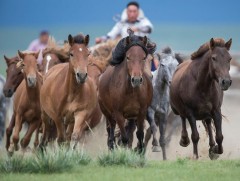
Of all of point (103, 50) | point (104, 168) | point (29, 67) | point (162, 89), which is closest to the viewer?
point (104, 168)

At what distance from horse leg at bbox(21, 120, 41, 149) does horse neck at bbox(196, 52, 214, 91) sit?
3.39 m

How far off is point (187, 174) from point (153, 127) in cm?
541

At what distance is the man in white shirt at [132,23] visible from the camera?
75.3 ft

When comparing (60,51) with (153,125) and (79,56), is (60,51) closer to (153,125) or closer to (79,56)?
(153,125)

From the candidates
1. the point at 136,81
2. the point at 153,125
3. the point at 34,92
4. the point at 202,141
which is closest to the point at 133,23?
the point at 202,141

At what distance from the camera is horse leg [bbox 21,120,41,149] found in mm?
19031

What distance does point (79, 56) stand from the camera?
55.9 ft

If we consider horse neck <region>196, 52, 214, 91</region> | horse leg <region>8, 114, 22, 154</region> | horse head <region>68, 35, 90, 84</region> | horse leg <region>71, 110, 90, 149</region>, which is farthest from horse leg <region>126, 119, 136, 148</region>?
horse leg <region>8, 114, 22, 154</region>

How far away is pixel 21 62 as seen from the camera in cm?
1928

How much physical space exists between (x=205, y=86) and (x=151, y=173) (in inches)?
136

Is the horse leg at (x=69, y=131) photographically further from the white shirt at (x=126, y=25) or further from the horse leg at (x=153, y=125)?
the white shirt at (x=126, y=25)

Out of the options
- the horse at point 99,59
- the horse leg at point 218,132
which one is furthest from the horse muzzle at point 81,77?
the horse at point 99,59

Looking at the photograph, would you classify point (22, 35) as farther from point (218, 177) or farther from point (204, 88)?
point (218, 177)

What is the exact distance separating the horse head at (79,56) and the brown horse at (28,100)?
6.03 ft
